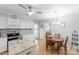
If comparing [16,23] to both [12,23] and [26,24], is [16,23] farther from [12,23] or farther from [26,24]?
[26,24]

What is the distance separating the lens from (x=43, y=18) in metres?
2.17

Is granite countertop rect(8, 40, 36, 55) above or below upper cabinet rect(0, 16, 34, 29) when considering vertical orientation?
below

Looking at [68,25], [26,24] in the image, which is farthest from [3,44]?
[68,25]

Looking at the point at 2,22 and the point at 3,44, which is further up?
the point at 2,22

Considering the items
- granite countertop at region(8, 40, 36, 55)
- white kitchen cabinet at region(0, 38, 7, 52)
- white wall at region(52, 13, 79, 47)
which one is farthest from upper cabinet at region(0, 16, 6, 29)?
white wall at region(52, 13, 79, 47)

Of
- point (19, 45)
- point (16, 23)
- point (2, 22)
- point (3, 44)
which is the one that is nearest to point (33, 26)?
point (16, 23)

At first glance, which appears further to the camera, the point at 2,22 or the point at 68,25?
the point at 68,25

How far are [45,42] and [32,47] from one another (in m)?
0.37

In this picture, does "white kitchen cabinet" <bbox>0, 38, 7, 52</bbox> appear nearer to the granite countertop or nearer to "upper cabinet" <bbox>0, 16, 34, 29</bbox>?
the granite countertop

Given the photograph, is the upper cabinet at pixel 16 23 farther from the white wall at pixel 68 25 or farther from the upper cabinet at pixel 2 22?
the white wall at pixel 68 25

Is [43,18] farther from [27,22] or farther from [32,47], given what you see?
[32,47]

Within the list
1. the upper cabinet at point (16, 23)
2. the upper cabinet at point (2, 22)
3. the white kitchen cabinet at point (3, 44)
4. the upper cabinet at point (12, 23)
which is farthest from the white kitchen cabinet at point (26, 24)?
the white kitchen cabinet at point (3, 44)
